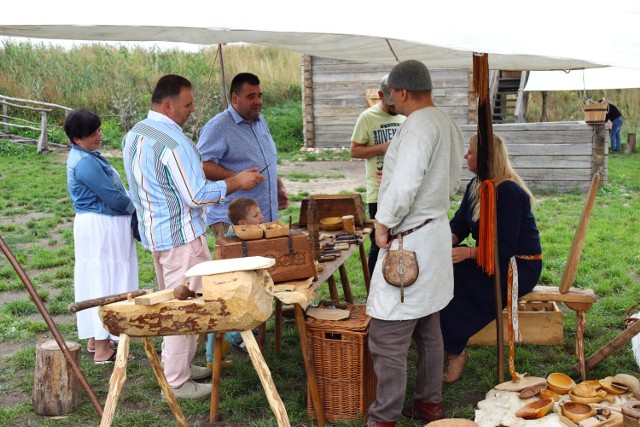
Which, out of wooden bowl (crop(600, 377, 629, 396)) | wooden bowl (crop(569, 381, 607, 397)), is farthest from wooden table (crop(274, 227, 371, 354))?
wooden bowl (crop(600, 377, 629, 396))

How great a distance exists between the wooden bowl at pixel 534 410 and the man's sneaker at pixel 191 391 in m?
1.80

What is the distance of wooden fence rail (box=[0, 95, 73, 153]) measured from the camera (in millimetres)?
16625

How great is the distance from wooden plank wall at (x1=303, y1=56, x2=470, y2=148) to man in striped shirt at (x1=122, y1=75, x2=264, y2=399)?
509 inches

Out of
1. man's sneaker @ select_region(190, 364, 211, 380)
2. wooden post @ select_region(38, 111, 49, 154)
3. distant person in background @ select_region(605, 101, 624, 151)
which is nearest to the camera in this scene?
man's sneaker @ select_region(190, 364, 211, 380)

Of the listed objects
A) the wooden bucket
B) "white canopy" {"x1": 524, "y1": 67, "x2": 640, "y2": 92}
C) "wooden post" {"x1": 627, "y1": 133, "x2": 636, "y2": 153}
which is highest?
"white canopy" {"x1": 524, "y1": 67, "x2": 640, "y2": 92}

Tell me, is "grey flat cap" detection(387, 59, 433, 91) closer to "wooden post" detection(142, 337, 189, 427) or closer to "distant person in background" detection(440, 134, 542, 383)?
"distant person in background" detection(440, 134, 542, 383)

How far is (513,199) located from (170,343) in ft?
7.05

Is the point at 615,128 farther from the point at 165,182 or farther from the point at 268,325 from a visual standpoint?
the point at 165,182

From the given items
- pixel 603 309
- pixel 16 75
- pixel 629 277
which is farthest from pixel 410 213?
pixel 16 75

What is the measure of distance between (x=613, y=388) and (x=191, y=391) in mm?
2400

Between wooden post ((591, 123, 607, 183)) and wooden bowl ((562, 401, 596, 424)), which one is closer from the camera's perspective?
wooden bowl ((562, 401, 596, 424))

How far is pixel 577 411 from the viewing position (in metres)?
3.85

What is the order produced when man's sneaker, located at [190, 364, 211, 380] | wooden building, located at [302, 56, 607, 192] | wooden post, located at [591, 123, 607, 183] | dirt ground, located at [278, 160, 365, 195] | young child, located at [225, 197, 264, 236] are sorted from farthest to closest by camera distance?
wooden building, located at [302, 56, 607, 192] → dirt ground, located at [278, 160, 365, 195] → wooden post, located at [591, 123, 607, 183] → man's sneaker, located at [190, 364, 211, 380] → young child, located at [225, 197, 264, 236]

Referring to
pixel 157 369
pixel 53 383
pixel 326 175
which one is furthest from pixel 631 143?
pixel 157 369
